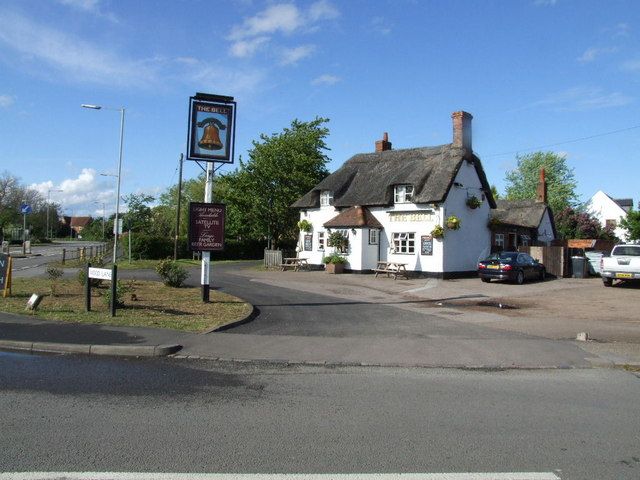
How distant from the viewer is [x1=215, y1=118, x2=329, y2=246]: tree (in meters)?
42.0

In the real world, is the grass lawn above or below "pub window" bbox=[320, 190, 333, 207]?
below

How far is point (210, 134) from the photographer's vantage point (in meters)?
15.4

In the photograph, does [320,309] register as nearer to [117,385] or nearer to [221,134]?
[221,134]

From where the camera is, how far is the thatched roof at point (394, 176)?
2817 cm

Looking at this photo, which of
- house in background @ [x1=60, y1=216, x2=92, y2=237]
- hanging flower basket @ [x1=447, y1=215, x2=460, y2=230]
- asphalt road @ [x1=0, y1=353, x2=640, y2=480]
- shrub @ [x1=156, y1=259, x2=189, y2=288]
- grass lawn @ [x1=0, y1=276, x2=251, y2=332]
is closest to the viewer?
asphalt road @ [x1=0, y1=353, x2=640, y2=480]

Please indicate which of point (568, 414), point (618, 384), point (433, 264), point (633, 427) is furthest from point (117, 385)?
point (433, 264)

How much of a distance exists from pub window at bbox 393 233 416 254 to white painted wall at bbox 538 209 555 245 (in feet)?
48.5

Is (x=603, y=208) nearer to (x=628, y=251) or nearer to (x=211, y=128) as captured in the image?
(x=628, y=251)

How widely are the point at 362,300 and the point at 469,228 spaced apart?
14.3 metres

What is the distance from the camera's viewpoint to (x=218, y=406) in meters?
6.04

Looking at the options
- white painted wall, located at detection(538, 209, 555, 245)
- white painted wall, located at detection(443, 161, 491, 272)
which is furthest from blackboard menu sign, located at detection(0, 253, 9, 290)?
white painted wall, located at detection(538, 209, 555, 245)

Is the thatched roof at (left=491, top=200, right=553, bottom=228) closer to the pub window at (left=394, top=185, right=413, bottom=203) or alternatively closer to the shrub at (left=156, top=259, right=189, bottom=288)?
the pub window at (left=394, top=185, right=413, bottom=203)

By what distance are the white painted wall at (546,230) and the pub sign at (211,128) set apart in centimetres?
2972

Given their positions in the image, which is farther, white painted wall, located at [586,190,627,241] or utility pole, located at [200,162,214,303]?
Answer: white painted wall, located at [586,190,627,241]
